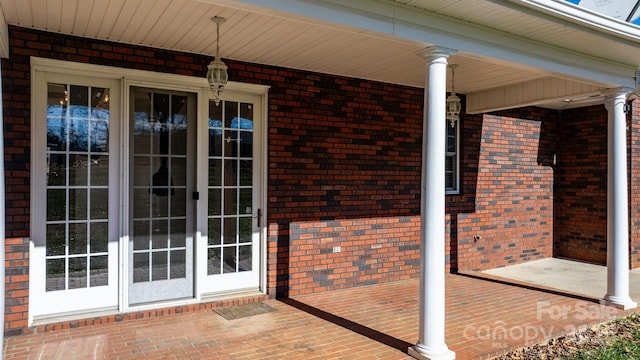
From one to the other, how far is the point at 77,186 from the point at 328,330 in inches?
114

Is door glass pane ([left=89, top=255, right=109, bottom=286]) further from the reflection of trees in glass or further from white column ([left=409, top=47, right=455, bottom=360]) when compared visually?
white column ([left=409, top=47, right=455, bottom=360])

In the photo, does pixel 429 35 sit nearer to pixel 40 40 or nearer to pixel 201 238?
pixel 201 238

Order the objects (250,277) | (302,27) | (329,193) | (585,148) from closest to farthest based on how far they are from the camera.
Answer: (302,27), (250,277), (329,193), (585,148)

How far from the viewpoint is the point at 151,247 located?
4.83 m

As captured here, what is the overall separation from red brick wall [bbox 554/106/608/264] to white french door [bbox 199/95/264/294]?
629 centimetres

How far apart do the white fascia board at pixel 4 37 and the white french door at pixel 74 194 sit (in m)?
0.37

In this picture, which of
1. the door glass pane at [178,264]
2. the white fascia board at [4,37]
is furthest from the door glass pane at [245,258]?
the white fascia board at [4,37]

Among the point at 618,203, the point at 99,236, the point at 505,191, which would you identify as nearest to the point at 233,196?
the point at 99,236

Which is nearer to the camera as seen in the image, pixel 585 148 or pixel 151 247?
pixel 151 247

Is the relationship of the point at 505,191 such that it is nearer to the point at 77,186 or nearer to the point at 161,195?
the point at 161,195

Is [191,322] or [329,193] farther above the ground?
[329,193]

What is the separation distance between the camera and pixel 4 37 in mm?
3721

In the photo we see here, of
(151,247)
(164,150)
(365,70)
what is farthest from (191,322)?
(365,70)

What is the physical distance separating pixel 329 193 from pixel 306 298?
1.37 metres
